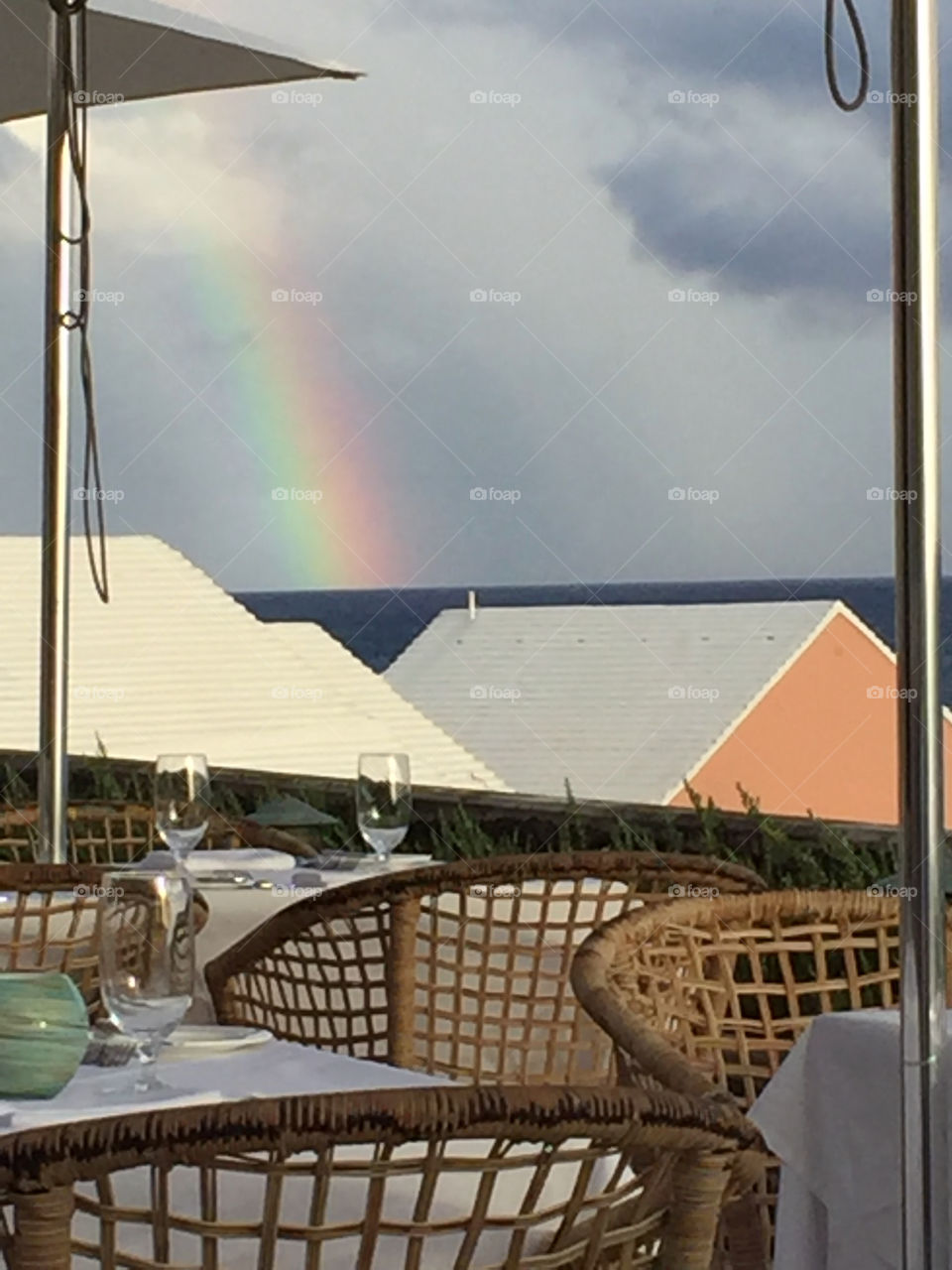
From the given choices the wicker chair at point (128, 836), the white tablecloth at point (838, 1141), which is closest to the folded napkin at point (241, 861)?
the wicker chair at point (128, 836)

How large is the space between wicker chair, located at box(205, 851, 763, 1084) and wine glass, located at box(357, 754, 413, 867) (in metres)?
0.95

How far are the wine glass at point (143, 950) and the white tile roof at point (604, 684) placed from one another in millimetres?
2663

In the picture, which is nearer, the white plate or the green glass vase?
the green glass vase

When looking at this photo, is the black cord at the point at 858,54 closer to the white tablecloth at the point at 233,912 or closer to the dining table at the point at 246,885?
the dining table at the point at 246,885

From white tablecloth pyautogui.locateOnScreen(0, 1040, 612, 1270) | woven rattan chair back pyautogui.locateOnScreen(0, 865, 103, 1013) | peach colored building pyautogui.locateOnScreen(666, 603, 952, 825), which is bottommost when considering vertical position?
peach colored building pyautogui.locateOnScreen(666, 603, 952, 825)

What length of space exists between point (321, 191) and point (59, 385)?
2971cm

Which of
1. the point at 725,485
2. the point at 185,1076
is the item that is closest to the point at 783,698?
the point at 185,1076

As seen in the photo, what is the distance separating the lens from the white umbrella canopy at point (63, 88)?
339 centimetres

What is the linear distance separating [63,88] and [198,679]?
22.3 feet

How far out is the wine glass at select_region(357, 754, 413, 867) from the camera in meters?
3.61

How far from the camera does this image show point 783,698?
13773 mm

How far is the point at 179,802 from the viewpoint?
350cm

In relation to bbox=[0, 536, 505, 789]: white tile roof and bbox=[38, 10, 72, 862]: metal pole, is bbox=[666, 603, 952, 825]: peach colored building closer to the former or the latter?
bbox=[0, 536, 505, 789]: white tile roof

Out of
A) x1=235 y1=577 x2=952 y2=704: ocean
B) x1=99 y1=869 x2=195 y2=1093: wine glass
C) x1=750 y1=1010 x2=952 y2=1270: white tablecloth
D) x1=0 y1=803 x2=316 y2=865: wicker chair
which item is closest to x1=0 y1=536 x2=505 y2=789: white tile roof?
x1=0 y1=803 x2=316 y2=865: wicker chair
